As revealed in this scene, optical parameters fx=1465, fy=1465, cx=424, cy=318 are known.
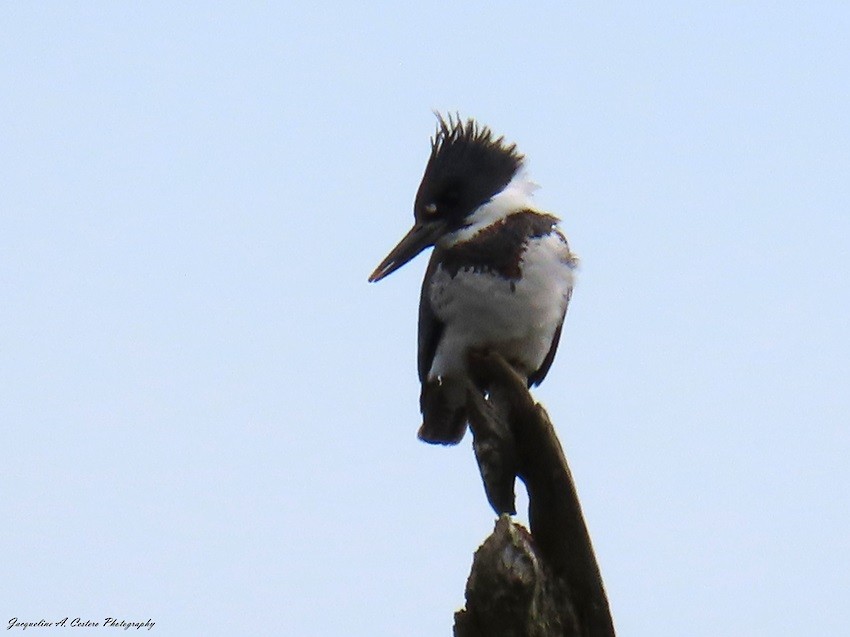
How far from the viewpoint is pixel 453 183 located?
752 centimetres

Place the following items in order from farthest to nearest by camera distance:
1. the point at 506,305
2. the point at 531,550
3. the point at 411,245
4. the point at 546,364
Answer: the point at 546,364
the point at 411,245
the point at 506,305
the point at 531,550

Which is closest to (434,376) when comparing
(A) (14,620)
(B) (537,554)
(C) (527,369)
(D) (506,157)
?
(C) (527,369)

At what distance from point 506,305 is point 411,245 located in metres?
0.76

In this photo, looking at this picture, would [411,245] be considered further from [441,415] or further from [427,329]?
[441,415]

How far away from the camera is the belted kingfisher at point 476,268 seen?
6918 millimetres

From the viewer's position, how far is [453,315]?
703 cm

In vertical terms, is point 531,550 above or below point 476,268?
below

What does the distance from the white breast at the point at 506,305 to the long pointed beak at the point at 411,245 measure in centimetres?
33

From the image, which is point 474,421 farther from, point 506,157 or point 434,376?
point 506,157

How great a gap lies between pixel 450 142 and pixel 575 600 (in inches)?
117

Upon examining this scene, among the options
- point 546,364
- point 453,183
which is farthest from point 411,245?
point 546,364

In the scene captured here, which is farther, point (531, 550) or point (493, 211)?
point (493, 211)

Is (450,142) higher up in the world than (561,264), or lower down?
higher up

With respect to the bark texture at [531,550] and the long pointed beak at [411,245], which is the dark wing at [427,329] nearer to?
the long pointed beak at [411,245]
